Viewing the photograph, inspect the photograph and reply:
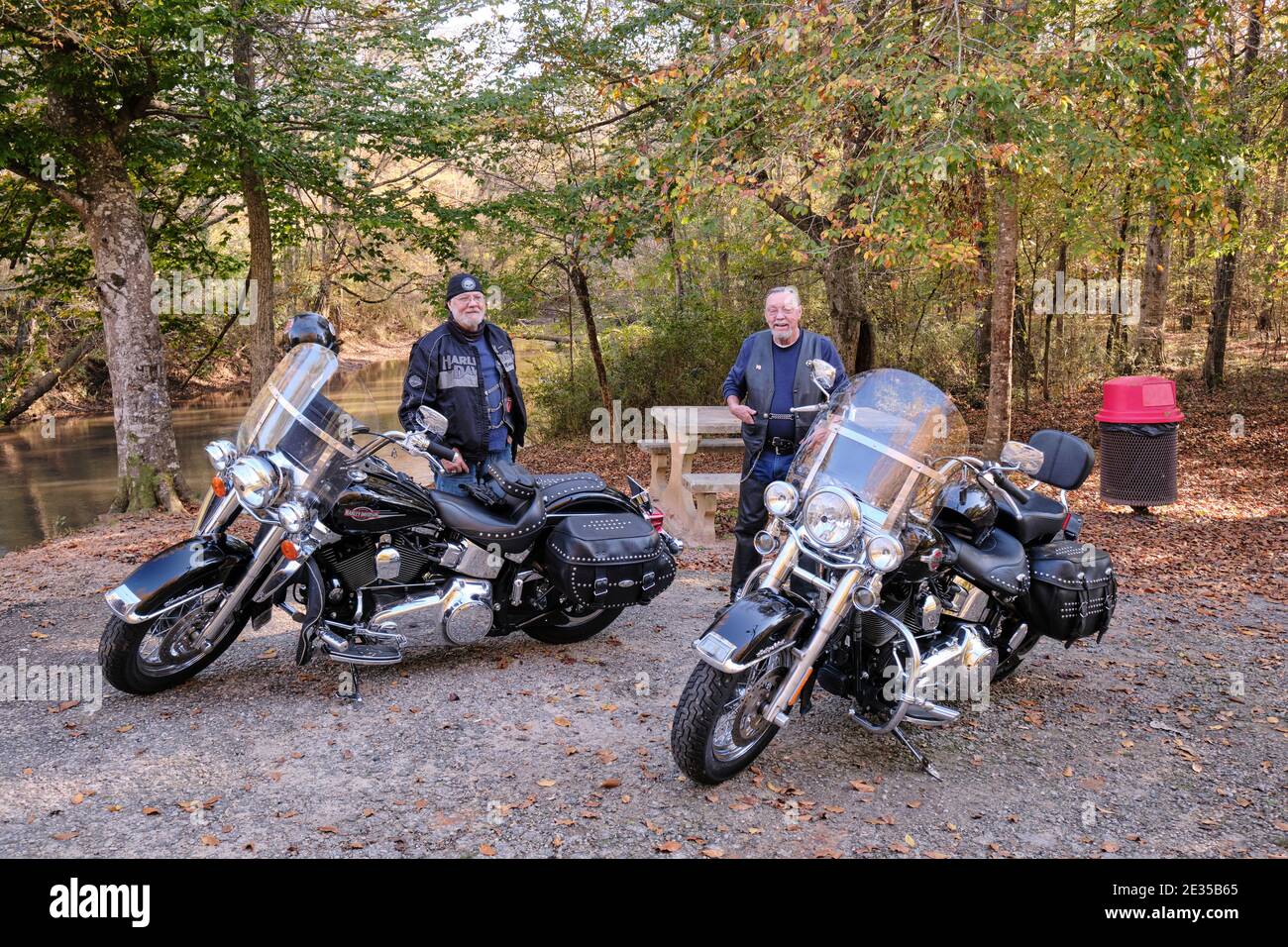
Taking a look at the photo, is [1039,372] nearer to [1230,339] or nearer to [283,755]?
[1230,339]

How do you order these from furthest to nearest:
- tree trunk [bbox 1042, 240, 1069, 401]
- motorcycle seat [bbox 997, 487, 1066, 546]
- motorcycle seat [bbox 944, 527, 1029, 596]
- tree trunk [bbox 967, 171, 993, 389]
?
tree trunk [bbox 1042, 240, 1069, 401]
tree trunk [bbox 967, 171, 993, 389]
motorcycle seat [bbox 997, 487, 1066, 546]
motorcycle seat [bbox 944, 527, 1029, 596]

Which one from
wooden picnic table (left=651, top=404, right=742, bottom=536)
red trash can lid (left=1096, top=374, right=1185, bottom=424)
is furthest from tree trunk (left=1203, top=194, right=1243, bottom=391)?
wooden picnic table (left=651, top=404, right=742, bottom=536)

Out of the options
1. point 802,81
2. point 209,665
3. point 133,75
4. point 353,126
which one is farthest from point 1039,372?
point 209,665

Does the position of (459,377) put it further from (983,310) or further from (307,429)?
(983,310)

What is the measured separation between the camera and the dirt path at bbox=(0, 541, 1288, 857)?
3346mm

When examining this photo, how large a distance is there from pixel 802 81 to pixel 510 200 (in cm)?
480

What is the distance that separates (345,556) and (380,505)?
30 cm

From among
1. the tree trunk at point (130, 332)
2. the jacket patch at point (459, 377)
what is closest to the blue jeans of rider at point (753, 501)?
the jacket patch at point (459, 377)

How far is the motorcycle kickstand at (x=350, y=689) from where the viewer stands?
4516mm

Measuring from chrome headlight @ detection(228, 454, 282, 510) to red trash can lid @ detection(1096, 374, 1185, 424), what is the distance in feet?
24.3

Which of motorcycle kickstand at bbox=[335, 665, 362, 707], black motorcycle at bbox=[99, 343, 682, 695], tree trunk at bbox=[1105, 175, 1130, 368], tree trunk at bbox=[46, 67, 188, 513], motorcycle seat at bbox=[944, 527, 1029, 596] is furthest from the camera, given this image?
tree trunk at bbox=[1105, 175, 1130, 368]

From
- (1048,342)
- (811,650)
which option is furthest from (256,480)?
(1048,342)

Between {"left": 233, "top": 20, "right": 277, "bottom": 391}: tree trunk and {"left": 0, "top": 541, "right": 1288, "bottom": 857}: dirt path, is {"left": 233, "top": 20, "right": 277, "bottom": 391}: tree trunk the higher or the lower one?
the higher one

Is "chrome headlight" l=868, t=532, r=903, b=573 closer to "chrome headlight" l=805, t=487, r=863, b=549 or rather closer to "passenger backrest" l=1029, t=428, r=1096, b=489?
"chrome headlight" l=805, t=487, r=863, b=549
